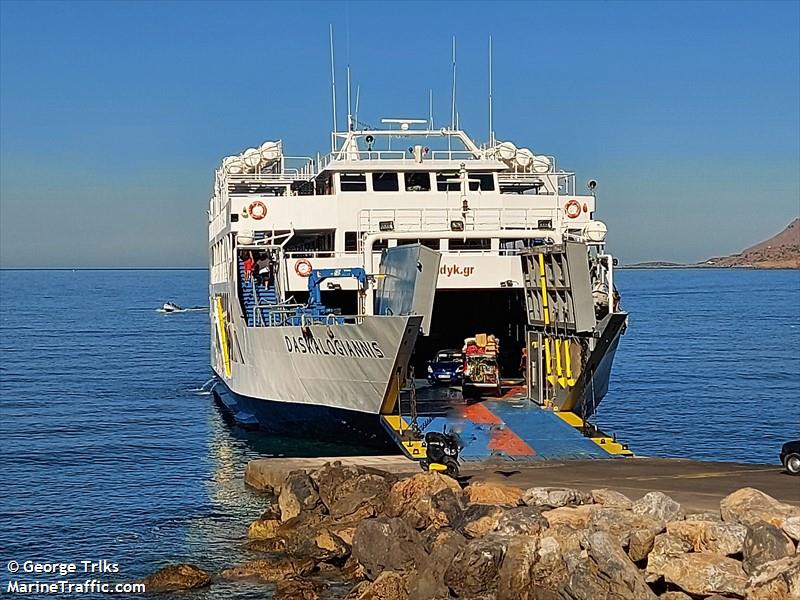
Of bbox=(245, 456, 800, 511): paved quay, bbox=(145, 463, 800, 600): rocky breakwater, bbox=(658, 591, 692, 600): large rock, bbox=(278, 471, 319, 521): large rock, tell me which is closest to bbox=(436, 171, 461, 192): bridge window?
bbox=(245, 456, 800, 511): paved quay

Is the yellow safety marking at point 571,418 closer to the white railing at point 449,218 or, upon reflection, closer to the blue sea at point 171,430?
the white railing at point 449,218

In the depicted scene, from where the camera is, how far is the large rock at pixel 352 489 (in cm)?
1761

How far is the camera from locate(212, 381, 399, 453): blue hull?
23125mm

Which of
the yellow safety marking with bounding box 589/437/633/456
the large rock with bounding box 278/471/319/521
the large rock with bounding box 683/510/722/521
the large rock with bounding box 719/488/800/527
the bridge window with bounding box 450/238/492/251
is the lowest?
the large rock with bounding box 278/471/319/521

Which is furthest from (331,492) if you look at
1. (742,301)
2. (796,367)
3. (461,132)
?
(742,301)

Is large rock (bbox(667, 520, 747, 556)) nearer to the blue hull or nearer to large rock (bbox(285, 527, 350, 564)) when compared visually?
large rock (bbox(285, 527, 350, 564))

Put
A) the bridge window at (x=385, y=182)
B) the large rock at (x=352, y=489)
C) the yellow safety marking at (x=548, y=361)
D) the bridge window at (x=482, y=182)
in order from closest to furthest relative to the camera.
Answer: the large rock at (x=352, y=489) < the yellow safety marking at (x=548, y=361) < the bridge window at (x=385, y=182) < the bridge window at (x=482, y=182)

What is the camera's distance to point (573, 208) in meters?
28.3

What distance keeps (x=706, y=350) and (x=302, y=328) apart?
123 feet

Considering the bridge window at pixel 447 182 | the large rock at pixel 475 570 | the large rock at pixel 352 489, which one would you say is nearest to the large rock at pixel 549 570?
the large rock at pixel 475 570

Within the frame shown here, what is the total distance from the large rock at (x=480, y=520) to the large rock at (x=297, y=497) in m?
3.39

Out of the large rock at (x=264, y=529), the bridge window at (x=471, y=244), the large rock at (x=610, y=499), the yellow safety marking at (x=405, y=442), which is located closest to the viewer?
the large rock at (x=610, y=499)

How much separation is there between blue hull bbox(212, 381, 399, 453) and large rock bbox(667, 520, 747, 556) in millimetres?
9525

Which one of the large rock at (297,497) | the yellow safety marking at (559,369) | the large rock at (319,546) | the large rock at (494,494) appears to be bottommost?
the large rock at (319,546)
